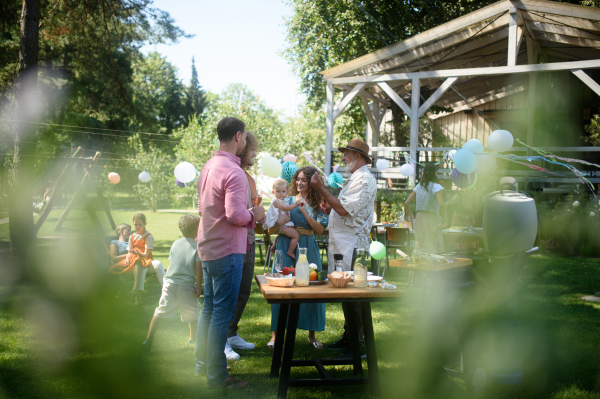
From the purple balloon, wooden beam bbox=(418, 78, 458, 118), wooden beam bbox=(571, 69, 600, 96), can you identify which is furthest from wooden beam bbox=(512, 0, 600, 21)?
the purple balloon

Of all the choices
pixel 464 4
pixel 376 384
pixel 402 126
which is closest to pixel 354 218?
pixel 376 384

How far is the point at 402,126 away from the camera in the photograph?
55.5ft

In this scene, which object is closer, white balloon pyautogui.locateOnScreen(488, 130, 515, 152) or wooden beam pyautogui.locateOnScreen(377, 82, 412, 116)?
white balloon pyautogui.locateOnScreen(488, 130, 515, 152)

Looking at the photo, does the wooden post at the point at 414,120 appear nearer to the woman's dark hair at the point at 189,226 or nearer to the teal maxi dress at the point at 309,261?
the teal maxi dress at the point at 309,261

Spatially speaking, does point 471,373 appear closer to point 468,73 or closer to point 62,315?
point 62,315

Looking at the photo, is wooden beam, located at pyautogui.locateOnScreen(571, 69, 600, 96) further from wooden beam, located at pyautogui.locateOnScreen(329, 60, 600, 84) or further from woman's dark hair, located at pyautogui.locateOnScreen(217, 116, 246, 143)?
woman's dark hair, located at pyautogui.locateOnScreen(217, 116, 246, 143)

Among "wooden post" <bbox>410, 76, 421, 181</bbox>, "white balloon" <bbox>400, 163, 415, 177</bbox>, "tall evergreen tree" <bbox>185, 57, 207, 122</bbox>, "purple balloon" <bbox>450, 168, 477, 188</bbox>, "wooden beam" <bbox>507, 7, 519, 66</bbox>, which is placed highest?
"tall evergreen tree" <bbox>185, 57, 207, 122</bbox>

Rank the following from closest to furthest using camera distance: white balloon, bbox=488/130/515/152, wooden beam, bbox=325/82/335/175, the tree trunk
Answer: white balloon, bbox=488/130/515/152
the tree trunk
wooden beam, bbox=325/82/335/175

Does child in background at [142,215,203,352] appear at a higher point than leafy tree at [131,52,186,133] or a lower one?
lower

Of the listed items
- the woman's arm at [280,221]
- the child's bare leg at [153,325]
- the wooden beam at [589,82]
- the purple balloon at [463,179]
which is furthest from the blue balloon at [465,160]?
the wooden beam at [589,82]

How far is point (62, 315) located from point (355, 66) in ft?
28.7

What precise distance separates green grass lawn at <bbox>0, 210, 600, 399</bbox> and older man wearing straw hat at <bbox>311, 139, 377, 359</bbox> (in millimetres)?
685

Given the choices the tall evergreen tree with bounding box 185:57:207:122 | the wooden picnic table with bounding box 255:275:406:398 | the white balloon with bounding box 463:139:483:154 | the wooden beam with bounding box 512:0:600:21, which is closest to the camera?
the wooden picnic table with bounding box 255:275:406:398

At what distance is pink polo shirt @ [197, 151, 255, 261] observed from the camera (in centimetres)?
315
